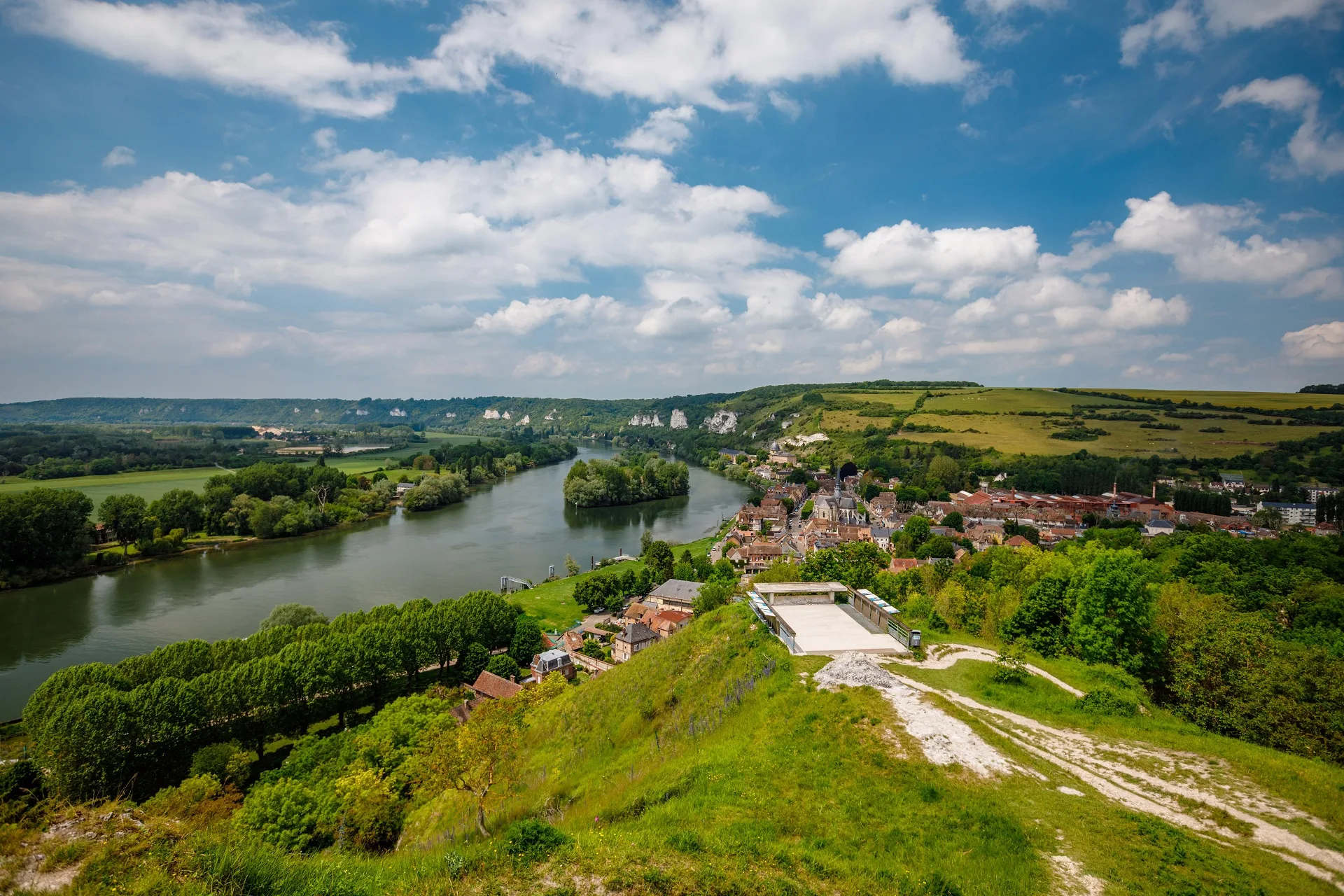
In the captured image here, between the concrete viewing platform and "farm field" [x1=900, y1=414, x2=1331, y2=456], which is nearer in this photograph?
the concrete viewing platform

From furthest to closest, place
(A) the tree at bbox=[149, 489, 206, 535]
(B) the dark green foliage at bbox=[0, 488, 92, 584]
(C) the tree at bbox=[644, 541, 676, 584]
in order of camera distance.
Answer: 1. (A) the tree at bbox=[149, 489, 206, 535]
2. (C) the tree at bbox=[644, 541, 676, 584]
3. (B) the dark green foliage at bbox=[0, 488, 92, 584]

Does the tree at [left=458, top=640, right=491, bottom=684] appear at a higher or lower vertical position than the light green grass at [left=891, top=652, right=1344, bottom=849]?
lower

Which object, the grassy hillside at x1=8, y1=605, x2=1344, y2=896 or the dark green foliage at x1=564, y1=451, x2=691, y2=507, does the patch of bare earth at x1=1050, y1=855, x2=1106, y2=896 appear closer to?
the grassy hillside at x1=8, y1=605, x2=1344, y2=896

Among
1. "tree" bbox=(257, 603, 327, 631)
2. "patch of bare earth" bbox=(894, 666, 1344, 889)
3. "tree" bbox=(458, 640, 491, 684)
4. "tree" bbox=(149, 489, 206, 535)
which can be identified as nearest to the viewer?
"patch of bare earth" bbox=(894, 666, 1344, 889)

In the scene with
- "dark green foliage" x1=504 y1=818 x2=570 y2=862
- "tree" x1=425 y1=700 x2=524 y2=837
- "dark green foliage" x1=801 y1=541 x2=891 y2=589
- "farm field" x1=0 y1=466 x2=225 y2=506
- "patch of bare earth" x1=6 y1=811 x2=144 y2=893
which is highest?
"patch of bare earth" x1=6 y1=811 x2=144 y2=893

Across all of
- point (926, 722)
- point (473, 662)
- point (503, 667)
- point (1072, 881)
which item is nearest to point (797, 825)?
point (1072, 881)

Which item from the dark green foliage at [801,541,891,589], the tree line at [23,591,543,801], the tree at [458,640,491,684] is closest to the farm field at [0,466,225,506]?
the tree line at [23,591,543,801]
